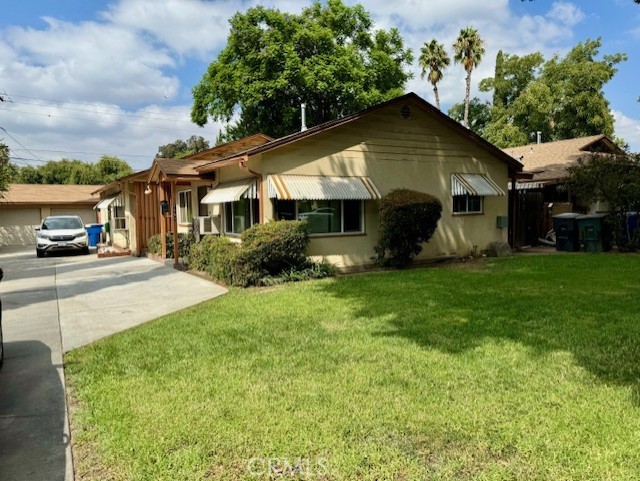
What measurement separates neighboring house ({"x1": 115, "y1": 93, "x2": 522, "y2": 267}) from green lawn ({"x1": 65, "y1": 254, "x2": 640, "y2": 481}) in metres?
4.77

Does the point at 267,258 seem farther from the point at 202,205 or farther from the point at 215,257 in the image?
the point at 202,205

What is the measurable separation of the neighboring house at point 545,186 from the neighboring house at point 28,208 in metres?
26.0

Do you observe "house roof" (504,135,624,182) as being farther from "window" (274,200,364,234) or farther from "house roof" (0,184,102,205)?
"house roof" (0,184,102,205)

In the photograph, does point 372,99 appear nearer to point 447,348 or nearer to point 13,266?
point 13,266

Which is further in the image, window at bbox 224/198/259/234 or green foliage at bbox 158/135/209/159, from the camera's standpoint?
green foliage at bbox 158/135/209/159

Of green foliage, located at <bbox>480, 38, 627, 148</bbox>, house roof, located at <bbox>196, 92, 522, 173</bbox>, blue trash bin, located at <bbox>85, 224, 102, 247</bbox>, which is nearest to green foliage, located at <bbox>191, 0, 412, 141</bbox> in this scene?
green foliage, located at <bbox>480, 38, 627, 148</bbox>

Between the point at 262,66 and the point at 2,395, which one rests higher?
the point at 262,66

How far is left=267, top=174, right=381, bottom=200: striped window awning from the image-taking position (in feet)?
38.0

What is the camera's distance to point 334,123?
12.3 m

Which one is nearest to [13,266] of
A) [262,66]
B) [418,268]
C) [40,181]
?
[418,268]

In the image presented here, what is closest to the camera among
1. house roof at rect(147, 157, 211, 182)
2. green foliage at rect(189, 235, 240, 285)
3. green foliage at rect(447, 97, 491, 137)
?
green foliage at rect(189, 235, 240, 285)

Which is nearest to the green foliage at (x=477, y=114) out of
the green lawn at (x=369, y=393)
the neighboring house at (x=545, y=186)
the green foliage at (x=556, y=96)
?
the green foliage at (x=556, y=96)

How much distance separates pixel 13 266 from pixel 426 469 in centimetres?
1831

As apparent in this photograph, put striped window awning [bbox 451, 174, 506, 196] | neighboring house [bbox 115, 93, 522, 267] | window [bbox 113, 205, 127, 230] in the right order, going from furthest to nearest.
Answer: window [bbox 113, 205, 127, 230] → striped window awning [bbox 451, 174, 506, 196] → neighboring house [bbox 115, 93, 522, 267]
